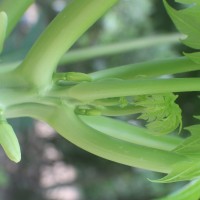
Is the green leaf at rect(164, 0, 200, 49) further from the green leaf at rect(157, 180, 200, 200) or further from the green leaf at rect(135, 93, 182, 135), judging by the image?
the green leaf at rect(157, 180, 200, 200)

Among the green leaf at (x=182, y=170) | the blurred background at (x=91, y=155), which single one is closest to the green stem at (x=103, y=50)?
the green leaf at (x=182, y=170)

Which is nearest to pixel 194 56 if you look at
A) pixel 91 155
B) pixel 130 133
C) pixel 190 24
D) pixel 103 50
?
pixel 190 24

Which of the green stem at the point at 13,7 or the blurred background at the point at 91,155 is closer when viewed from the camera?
the green stem at the point at 13,7

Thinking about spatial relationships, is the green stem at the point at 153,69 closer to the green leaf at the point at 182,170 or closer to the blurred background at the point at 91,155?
the green leaf at the point at 182,170

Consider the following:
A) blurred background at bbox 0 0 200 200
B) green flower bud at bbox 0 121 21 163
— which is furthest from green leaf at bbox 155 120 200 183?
blurred background at bbox 0 0 200 200

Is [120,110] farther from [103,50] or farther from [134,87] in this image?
[103,50]

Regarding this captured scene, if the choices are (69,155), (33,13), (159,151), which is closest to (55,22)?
(159,151)

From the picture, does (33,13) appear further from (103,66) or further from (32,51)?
(32,51)
